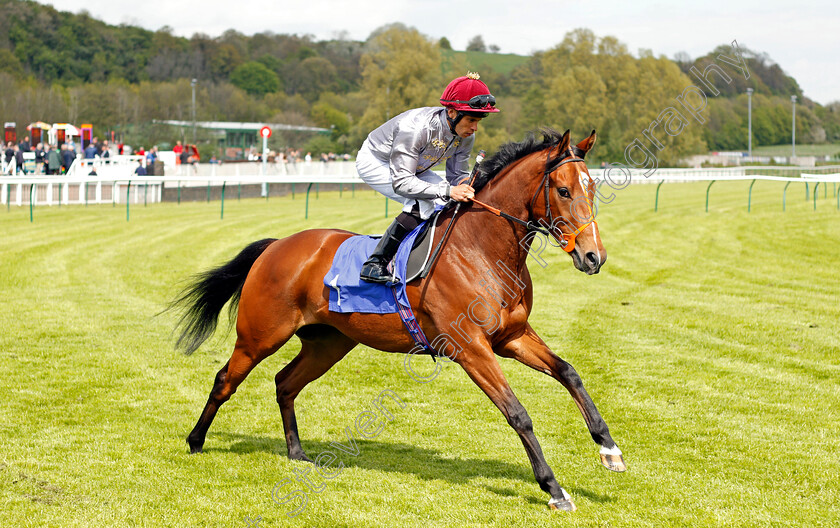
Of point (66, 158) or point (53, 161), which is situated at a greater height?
point (66, 158)

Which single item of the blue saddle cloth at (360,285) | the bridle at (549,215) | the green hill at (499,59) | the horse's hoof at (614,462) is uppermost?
the green hill at (499,59)

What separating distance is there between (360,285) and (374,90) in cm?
4496

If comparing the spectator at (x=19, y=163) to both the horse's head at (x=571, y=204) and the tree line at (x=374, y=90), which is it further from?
the horse's head at (x=571, y=204)

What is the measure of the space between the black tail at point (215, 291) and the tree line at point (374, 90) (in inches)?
657

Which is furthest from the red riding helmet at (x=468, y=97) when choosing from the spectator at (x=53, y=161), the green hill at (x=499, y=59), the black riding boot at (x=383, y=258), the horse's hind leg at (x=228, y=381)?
the green hill at (x=499, y=59)

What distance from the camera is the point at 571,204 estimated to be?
429 centimetres

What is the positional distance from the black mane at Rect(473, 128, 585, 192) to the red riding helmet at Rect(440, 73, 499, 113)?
0.29 meters

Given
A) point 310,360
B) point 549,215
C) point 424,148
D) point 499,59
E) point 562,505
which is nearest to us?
point 562,505

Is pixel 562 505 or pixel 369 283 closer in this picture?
pixel 562 505

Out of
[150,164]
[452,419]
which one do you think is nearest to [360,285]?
[452,419]

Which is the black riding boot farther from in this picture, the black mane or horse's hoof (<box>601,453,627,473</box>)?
horse's hoof (<box>601,453,627,473</box>)

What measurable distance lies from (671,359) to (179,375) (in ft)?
15.0

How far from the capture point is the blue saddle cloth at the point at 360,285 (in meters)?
4.79

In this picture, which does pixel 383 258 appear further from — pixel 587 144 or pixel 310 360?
pixel 587 144
